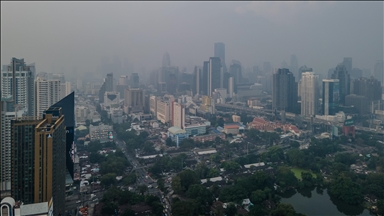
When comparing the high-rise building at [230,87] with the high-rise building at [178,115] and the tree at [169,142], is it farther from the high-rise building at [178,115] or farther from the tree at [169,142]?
the tree at [169,142]

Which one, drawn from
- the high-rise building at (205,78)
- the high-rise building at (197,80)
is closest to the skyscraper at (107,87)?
the high-rise building at (197,80)

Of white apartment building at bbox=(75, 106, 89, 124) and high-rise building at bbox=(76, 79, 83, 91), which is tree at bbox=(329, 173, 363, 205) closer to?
white apartment building at bbox=(75, 106, 89, 124)

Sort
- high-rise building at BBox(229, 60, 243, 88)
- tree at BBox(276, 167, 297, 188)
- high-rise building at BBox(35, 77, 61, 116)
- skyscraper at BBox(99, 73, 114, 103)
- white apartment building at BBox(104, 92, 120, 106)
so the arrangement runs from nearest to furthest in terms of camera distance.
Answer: tree at BBox(276, 167, 297, 188)
high-rise building at BBox(35, 77, 61, 116)
white apartment building at BBox(104, 92, 120, 106)
skyscraper at BBox(99, 73, 114, 103)
high-rise building at BBox(229, 60, 243, 88)

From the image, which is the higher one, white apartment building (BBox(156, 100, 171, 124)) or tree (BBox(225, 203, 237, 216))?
white apartment building (BBox(156, 100, 171, 124))

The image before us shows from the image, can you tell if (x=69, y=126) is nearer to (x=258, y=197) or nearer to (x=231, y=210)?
(x=231, y=210)

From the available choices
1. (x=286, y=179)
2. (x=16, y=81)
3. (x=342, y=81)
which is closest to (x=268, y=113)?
(x=342, y=81)

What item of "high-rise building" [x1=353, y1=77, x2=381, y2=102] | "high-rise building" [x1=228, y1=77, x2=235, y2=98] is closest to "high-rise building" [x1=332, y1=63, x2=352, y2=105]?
"high-rise building" [x1=353, y1=77, x2=381, y2=102]
